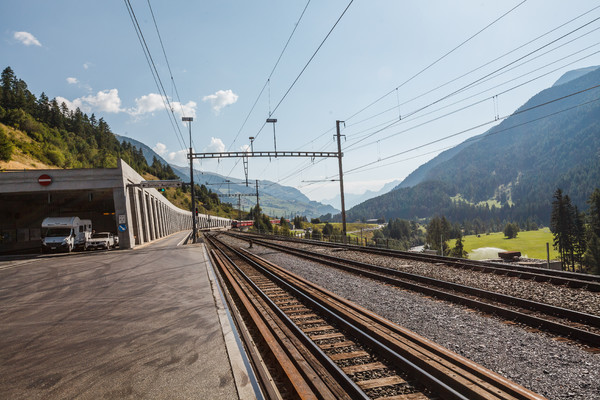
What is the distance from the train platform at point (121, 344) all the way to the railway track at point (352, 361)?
56 centimetres

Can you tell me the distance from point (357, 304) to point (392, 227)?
170256mm

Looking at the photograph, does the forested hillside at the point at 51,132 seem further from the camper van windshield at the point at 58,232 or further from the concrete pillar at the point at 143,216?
the camper van windshield at the point at 58,232

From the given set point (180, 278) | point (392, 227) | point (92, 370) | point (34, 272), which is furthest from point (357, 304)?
point (392, 227)

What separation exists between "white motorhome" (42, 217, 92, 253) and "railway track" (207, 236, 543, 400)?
1110 inches

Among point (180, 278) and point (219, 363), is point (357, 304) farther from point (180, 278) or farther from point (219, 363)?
point (180, 278)

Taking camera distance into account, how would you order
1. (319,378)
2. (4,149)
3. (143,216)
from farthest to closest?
(4,149)
(143,216)
(319,378)

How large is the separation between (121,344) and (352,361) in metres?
4.38

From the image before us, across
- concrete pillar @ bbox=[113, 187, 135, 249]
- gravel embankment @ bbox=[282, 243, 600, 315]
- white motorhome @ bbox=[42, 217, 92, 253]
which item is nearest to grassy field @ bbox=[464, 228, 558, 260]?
concrete pillar @ bbox=[113, 187, 135, 249]

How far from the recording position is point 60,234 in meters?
30.7

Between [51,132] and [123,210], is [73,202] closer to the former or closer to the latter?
[123,210]

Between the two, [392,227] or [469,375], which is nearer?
[469,375]

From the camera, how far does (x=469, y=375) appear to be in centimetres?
495

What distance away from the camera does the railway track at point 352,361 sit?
4.66 m

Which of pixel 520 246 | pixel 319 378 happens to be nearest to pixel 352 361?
pixel 319 378
